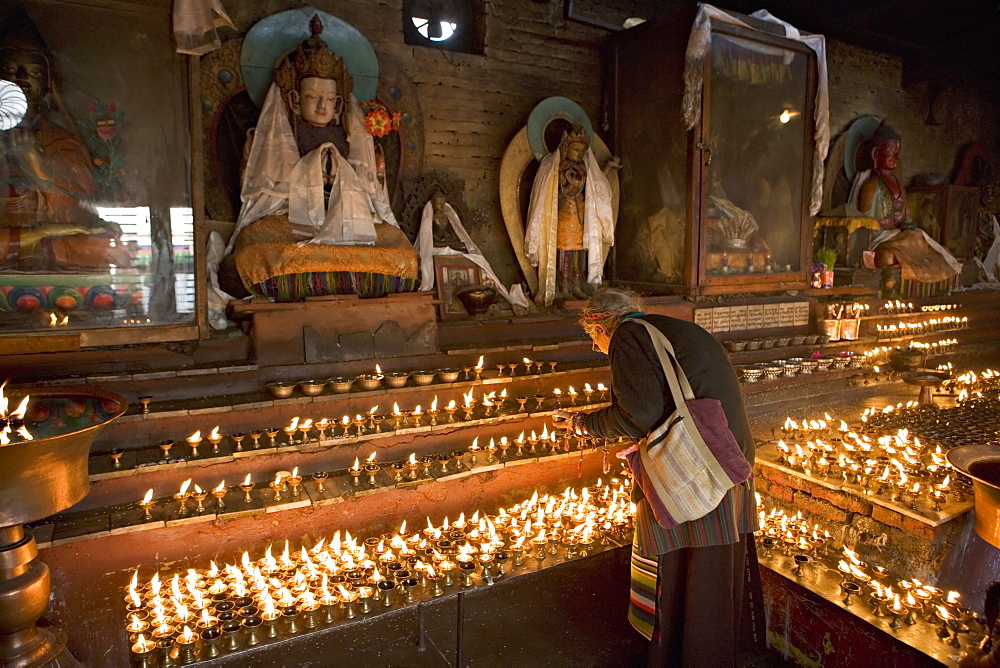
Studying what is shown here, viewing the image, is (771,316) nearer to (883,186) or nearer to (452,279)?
(452,279)

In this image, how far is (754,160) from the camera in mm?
8219

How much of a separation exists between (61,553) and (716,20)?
7.73 m

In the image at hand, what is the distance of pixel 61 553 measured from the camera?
13.7ft

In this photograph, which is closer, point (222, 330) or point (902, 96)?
point (222, 330)

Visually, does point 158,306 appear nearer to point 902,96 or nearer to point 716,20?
point 716,20

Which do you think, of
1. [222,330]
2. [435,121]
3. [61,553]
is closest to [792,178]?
[435,121]

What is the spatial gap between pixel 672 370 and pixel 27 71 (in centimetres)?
479

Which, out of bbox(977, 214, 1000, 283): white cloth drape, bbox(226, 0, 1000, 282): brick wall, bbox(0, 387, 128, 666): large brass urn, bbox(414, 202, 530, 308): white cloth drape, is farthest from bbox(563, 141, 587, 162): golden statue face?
bbox(977, 214, 1000, 283): white cloth drape

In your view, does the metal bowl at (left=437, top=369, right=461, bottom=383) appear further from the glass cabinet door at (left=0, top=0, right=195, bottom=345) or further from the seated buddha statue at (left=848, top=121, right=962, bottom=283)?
the seated buddha statue at (left=848, top=121, right=962, bottom=283)

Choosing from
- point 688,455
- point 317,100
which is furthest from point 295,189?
point 688,455

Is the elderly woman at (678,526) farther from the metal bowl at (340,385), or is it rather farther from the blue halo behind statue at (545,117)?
the blue halo behind statue at (545,117)

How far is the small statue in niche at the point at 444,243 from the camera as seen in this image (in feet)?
23.7

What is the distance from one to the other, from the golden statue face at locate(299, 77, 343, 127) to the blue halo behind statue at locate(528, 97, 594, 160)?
262 cm

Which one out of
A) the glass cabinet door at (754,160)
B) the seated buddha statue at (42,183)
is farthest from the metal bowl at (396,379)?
the glass cabinet door at (754,160)
